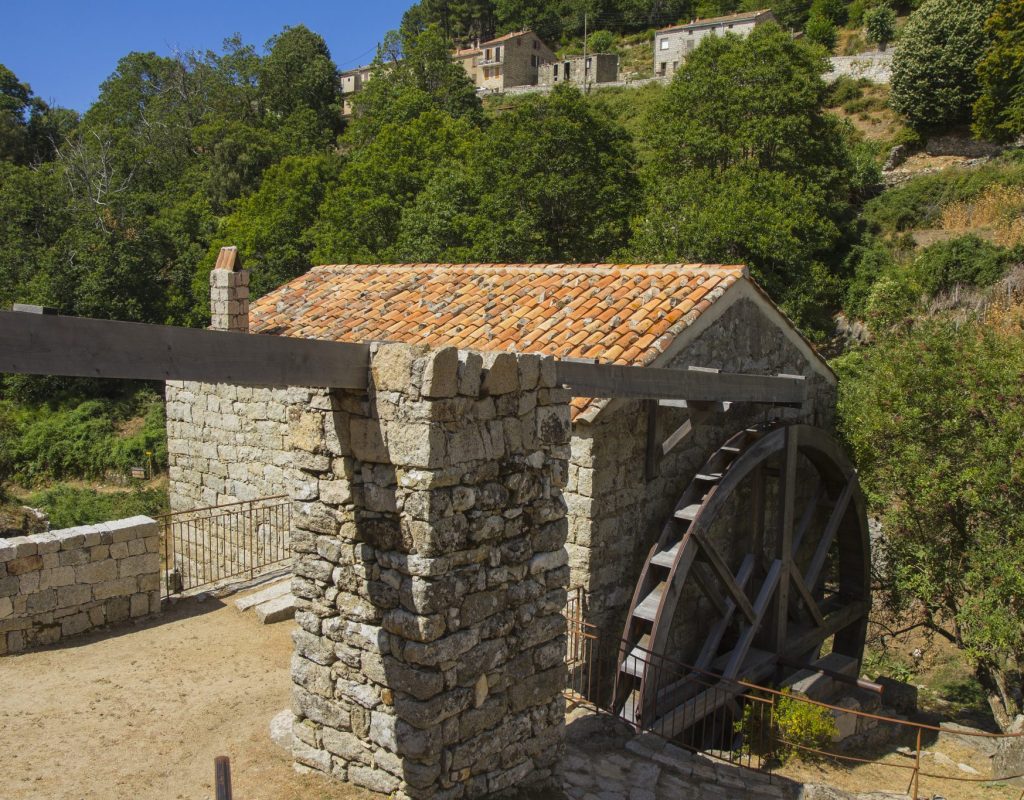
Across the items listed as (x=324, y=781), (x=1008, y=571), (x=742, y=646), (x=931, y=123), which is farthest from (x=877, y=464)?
(x=931, y=123)

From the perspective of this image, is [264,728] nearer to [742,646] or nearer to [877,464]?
[742,646]

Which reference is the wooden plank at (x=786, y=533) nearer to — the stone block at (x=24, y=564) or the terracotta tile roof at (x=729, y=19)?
the stone block at (x=24, y=564)

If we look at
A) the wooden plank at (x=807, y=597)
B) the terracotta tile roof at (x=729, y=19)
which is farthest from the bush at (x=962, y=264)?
the terracotta tile roof at (x=729, y=19)

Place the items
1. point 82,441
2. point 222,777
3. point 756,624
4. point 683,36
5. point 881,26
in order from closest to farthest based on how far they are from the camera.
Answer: point 222,777
point 756,624
point 82,441
point 881,26
point 683,36

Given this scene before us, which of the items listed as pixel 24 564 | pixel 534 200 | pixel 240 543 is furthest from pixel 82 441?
pixel 24 564

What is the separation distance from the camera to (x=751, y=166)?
21500 mm

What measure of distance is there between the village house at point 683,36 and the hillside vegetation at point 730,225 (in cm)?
1130

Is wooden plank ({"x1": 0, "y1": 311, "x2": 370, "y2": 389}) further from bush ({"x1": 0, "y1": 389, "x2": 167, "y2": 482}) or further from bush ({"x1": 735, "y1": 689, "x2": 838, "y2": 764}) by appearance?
bush ({"x1": 0, "y1": 389, "x2": 167, "y2": 482})

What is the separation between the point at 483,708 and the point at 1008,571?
6019 mm

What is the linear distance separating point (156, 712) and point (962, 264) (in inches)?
795

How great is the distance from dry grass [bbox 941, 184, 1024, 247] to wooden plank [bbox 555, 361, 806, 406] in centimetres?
1575

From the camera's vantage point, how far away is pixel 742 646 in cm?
758

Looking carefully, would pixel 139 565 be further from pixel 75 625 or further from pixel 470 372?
pixel 470 372

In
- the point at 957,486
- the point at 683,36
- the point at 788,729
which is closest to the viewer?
the point at 788,729
